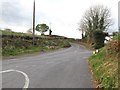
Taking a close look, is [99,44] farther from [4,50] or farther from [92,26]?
[92,26]

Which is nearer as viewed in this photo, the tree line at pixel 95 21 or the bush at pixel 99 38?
the bush at pixel 99 38

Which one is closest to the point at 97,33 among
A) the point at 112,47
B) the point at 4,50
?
the point at 4,50

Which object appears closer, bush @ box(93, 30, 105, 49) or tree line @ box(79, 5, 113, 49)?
bush @ box(93, 30, 105, 49)

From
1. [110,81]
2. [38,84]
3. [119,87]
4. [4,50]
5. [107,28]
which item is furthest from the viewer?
[107,28]

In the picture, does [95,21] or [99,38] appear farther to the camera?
[95,21]

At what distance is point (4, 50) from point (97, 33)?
20059mm

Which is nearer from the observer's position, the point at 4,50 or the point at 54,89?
the point at 54,89

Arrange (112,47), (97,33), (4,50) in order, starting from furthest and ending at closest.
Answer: (97,33) → (4,50) → (112,47)

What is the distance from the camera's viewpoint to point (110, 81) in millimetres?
13250

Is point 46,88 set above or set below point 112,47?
below

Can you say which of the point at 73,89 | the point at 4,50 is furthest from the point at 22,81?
the point at 4,50

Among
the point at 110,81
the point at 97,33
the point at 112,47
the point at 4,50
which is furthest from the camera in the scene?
the point at 97,33

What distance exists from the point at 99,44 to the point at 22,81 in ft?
144

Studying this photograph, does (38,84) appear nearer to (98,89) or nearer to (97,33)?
(98,89)
